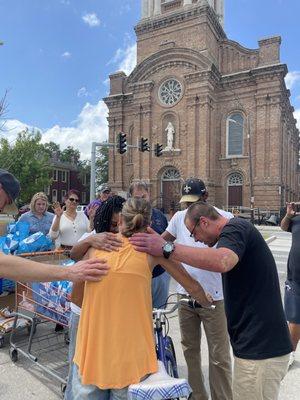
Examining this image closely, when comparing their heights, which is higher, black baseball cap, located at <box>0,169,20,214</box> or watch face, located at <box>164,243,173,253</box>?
black baseball cap, located at <box>0,169,20,214</box>

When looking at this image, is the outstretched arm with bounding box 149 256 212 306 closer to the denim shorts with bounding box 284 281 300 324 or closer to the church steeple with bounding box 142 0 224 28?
the denim shorts with bounding box 284 281 300 324

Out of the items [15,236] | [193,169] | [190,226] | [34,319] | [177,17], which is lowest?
[34,319]

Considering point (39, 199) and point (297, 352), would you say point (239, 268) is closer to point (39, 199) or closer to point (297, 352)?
point (297, 352)

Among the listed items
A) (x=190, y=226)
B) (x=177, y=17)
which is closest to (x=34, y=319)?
(x=190, y=226)

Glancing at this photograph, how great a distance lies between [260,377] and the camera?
2199 millimetres

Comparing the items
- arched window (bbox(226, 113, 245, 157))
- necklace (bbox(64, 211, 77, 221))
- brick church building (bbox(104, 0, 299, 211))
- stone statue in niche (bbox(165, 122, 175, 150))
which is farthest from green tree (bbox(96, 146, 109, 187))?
Answer: necklace (bbox(64, 211, 77, 221))

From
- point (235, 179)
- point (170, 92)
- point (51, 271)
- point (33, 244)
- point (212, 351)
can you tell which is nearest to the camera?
point (51, 271)

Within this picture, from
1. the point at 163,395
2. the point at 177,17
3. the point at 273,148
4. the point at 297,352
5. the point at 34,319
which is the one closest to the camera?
the point at 163,395

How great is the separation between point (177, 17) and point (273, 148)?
16696 millimetres

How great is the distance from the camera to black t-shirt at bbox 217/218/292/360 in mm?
2193

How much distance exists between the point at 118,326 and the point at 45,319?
2.70 metres

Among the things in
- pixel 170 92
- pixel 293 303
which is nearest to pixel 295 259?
pixel 293 303

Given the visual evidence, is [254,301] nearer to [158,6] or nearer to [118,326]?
[118,326]

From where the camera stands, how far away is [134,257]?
1.93 metres
